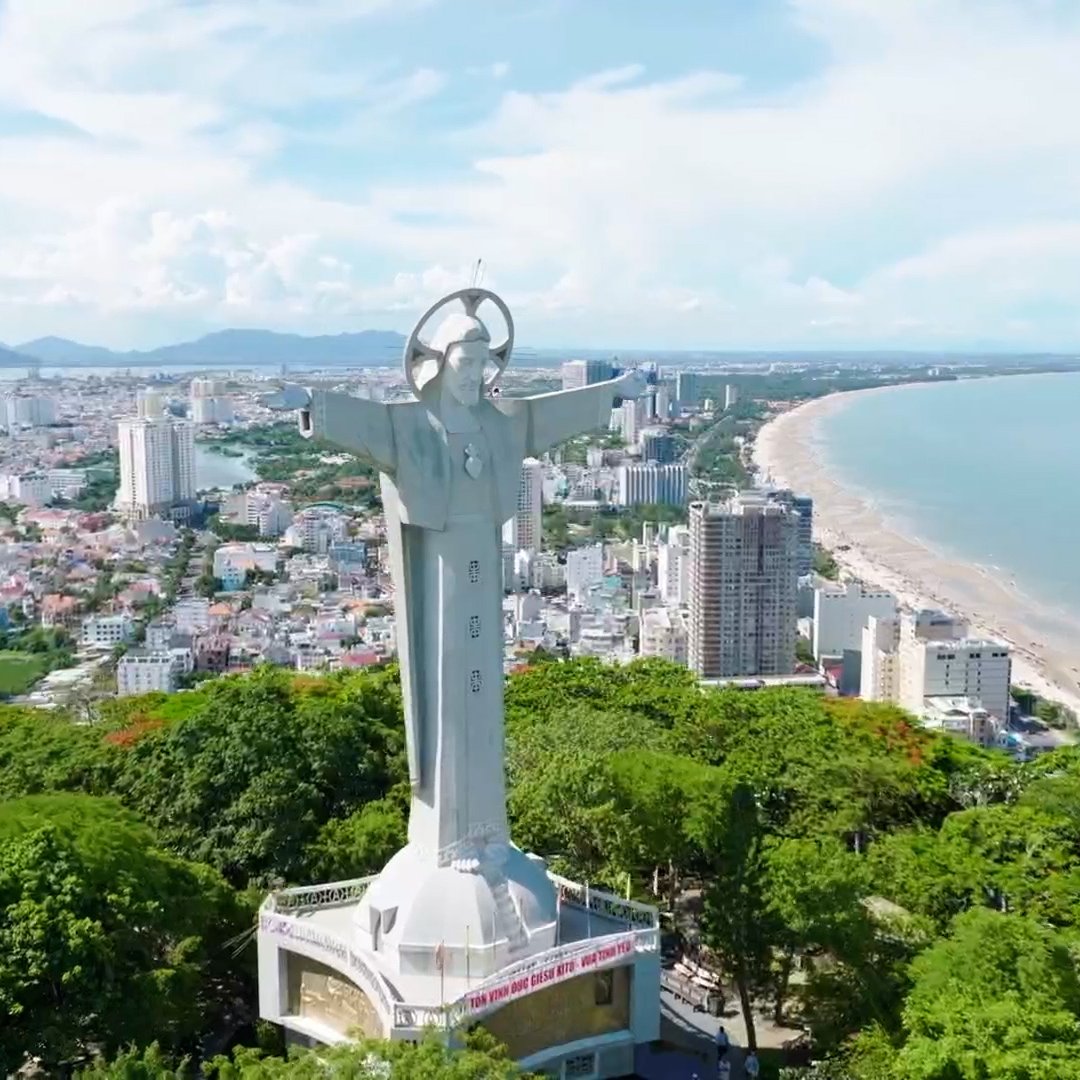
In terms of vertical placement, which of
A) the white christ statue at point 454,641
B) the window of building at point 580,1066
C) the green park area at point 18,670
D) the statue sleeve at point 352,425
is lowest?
the green park area at point 18,670

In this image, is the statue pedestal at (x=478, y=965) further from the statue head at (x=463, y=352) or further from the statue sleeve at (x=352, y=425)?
the statue head at (x=463, y=352)

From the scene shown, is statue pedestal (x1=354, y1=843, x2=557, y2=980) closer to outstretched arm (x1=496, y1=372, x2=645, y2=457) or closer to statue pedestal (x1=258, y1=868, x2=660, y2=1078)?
statue pedestal (x1=258, y1=868, x2=660, y2=1078)

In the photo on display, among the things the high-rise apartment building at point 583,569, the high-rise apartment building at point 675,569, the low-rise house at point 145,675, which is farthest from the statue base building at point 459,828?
the high-rise apartment building at point 583,569

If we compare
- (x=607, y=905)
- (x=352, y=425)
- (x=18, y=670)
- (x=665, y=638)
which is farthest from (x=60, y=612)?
(x=352, y=425)

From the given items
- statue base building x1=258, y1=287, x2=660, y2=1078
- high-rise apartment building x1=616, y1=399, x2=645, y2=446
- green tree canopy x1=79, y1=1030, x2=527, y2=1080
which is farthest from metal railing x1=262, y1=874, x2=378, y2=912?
high-rise apartment building x1=616, y1=399, x2=645, y2=446

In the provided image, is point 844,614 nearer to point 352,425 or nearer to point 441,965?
point 441,965

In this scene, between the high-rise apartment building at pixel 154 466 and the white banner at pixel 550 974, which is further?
the high-rise apartment building at pixel 154 466
